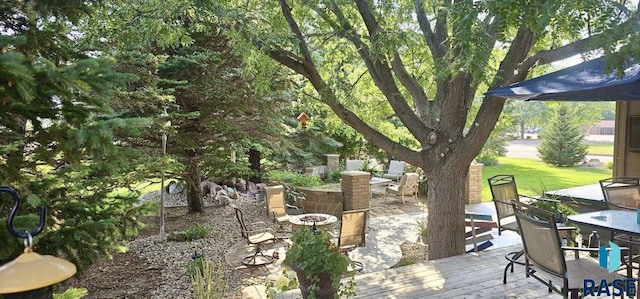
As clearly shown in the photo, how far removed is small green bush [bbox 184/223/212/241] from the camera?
729 cm

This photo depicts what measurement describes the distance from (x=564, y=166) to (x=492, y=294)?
17847mm

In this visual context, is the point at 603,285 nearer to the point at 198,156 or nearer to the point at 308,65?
the point at 308,65

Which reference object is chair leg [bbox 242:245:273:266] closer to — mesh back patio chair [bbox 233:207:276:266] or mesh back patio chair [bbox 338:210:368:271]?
mesh back patio chair [bbox 233:207:276:266]

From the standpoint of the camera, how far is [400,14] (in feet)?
18.2

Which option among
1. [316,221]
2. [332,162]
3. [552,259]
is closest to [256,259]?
[316,221]

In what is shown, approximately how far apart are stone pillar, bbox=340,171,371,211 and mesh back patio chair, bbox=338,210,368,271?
306 cm

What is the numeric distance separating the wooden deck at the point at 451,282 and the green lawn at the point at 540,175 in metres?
7.51

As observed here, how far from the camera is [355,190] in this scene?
8.91 metres

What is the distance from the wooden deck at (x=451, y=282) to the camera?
358cm

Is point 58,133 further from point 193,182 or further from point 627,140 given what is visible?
point 627,140

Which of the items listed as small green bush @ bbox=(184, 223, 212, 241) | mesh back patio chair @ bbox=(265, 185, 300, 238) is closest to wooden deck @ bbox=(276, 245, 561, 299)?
mesh back patio chair @ bbox=(265, 185, 300, 238)

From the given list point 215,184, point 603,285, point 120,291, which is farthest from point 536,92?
point 215,184

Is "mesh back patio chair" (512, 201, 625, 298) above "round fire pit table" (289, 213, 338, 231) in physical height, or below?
above

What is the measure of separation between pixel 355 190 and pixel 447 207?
4176 millimetres
